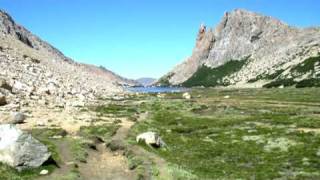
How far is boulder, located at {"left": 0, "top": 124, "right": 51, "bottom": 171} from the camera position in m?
39.2

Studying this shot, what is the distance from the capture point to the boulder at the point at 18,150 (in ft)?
128

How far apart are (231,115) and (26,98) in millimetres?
41471

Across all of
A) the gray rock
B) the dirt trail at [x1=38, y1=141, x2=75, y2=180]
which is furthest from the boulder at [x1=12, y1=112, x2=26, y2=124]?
the gray rock

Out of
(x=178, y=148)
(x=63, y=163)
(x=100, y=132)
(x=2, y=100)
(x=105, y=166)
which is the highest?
(x=2, y=100)

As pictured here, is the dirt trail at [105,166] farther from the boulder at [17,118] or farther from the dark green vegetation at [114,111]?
the dark green vegetation at [114,111]

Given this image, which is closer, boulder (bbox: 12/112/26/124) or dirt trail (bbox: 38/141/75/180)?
dirt trail (bbox: 38/141/75/180)

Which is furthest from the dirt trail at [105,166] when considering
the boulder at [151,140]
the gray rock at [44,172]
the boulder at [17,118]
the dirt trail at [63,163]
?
the boulder at [17,118]

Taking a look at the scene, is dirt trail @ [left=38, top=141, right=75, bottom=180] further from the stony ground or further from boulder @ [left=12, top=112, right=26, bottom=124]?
boulder @ [left=12, top=112, right=26, bottom=124]

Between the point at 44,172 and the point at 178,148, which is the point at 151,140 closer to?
the point at 178,148

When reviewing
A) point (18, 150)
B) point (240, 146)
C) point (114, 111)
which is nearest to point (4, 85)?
point (114, 111)

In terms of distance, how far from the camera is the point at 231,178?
132 feet

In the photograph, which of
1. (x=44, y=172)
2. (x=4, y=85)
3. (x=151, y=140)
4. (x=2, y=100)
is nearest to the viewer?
(x=44, y=172)

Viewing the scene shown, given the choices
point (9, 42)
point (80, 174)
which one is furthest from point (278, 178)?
point (9, 42)

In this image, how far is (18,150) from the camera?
39.4 meters
